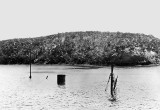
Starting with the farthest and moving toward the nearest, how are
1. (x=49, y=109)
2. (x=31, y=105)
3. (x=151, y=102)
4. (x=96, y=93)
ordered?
1. (x=96, y=93)
2. (x=151, y=102)
3. (x=31, y=105)
4. (x=49, y=109)

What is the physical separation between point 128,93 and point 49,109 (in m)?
21.2

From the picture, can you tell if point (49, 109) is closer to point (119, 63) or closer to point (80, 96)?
point (80, 96)

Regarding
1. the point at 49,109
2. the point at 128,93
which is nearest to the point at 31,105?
the point at 49,109

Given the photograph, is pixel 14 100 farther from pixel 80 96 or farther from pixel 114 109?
pixel 114 109

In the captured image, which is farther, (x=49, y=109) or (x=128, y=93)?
(x=128, y=93)

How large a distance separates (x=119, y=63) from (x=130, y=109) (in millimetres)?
154420

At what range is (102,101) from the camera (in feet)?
173

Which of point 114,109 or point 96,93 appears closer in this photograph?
point 114,109

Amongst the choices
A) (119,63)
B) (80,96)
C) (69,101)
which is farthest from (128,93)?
(119,63)

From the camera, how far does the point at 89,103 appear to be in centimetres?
5084

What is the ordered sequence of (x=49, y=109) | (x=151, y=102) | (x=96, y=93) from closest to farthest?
(x=49, y=109)
(x=151, y=102)
(x=96, y=93)

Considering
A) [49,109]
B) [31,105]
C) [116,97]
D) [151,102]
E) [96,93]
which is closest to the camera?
[49,109]

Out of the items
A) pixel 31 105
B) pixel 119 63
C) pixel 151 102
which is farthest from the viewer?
pixel 119 63

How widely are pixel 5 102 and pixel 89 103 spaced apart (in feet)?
36.3
